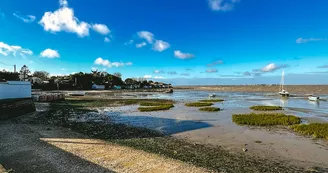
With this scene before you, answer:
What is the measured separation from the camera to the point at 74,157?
11406 millimetres

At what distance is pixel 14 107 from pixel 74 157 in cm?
1909

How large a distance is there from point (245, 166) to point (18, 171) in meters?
10.5

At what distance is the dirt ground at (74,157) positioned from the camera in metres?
9.98

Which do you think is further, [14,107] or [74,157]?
[14,107]

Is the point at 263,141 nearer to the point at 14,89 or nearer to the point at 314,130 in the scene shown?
the point at 314,130

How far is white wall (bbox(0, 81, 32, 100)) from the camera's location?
2641 cm

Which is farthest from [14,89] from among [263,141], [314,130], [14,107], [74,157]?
[314,130]

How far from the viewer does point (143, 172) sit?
961cm

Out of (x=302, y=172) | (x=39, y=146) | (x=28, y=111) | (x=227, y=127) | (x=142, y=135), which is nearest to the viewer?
(x=302, y=172)

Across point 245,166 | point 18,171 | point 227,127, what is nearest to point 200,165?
point 245,166

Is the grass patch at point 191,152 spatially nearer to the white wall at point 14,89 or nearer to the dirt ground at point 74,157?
the dirt ground at point 74,157

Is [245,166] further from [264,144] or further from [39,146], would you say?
[39,146]

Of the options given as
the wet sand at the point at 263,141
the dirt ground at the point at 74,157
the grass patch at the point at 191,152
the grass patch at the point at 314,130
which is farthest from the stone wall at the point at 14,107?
the grass patch at the point at 314,130

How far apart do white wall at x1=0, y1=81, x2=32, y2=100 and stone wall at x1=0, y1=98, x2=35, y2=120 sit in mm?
1091
